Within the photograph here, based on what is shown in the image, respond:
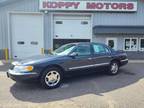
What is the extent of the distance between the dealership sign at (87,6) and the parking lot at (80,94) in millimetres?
7313

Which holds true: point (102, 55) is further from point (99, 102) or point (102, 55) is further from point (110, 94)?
point (99, 102)

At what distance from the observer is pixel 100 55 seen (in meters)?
8.23

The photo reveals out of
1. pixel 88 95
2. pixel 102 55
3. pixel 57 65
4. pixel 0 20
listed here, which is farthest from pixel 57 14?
pixel 88 95

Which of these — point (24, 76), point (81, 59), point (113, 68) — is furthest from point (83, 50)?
point (24, 76)

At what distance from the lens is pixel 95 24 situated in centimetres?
1452

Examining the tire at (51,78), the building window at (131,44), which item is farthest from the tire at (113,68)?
the building window at (131,44)

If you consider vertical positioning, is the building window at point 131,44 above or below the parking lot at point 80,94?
above

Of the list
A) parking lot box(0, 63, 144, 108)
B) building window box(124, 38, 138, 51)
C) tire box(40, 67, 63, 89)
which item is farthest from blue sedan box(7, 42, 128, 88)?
building window box(124, 38, 138, 51)

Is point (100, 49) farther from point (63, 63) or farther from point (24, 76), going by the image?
point (24, 76)

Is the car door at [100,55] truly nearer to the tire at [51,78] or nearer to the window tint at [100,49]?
the window tint at [100,49]

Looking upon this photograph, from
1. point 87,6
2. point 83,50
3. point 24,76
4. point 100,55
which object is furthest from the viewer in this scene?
point 87,6

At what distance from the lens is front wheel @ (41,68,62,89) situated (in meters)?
6.60

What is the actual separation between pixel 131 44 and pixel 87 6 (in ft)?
14.1

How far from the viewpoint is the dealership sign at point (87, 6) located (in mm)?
14086
